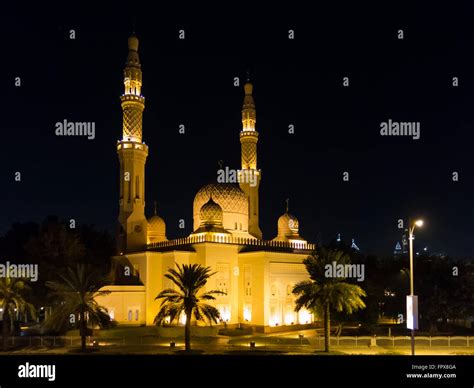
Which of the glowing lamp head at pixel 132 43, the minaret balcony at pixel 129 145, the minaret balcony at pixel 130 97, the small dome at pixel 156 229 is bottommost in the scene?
the small dome at pixel 156 229

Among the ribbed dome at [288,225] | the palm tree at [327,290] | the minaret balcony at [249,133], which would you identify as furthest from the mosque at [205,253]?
the palm tree at [327,290]

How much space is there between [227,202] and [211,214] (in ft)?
15.5

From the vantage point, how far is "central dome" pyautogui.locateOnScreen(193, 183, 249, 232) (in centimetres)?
4981

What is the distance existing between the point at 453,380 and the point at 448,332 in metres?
25.6

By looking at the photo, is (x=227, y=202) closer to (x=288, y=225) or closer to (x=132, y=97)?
(x=288, y=225)

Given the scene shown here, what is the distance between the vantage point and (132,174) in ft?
159

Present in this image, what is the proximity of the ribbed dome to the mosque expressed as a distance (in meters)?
2.77

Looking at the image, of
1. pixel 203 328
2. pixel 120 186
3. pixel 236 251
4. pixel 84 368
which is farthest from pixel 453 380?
pixel 120 186

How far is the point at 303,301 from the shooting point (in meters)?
31.7

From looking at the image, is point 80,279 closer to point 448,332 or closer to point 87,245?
point 87,245

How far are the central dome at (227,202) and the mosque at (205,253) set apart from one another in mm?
91

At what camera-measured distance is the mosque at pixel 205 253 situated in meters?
43.1

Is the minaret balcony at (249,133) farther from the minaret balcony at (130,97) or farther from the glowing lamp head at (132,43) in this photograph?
the glowing lamp head at (132,43)

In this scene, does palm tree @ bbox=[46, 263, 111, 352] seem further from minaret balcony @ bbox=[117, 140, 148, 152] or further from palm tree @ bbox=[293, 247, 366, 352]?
minaret balcony @ bbox=[117, 140, 148, 152]
